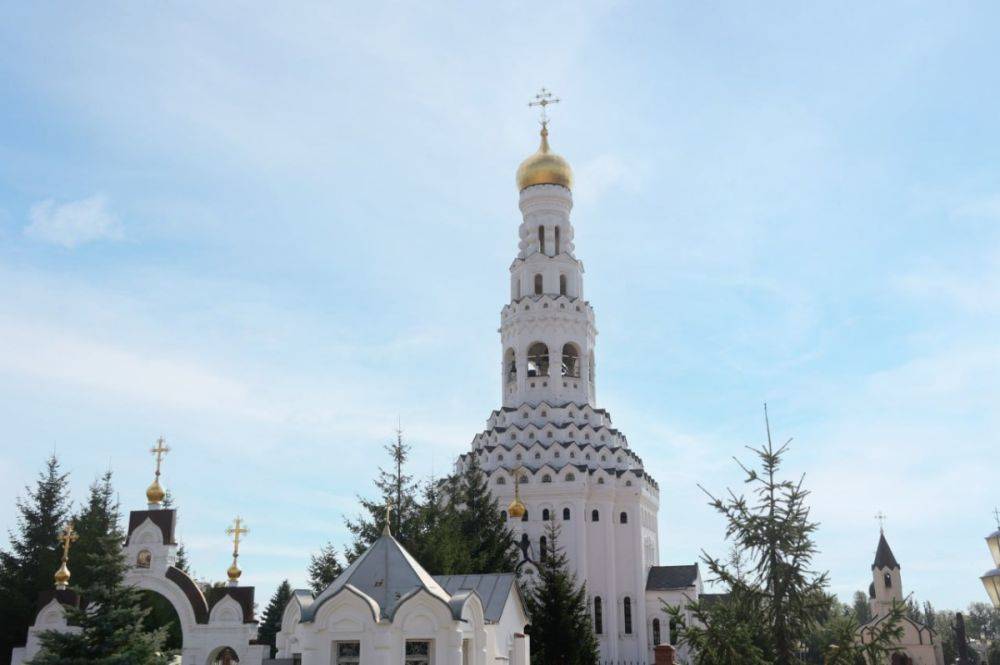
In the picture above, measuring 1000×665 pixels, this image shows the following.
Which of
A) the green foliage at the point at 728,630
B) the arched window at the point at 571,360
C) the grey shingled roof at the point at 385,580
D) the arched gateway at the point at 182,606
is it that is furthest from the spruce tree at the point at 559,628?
the arched window at the point at 571,360

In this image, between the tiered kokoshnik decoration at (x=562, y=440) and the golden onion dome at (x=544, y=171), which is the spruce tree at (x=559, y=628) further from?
the golden onion dome at (x=544, y=171)

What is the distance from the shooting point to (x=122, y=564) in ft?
73.2

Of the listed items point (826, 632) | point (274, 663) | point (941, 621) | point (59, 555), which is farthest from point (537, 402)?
point (941, 621)

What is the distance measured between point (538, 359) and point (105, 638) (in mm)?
31259

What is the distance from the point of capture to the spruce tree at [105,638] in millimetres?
20328

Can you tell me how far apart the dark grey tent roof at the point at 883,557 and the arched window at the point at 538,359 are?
33430mm

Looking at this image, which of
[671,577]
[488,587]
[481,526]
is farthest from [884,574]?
[488,587]

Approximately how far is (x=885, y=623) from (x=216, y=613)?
53.8 feet

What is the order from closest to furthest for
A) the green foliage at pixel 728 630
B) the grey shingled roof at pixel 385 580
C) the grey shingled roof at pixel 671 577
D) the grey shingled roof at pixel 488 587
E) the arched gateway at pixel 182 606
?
1. the green foliage at pixel 728 630
2. the grey shingled roof at pixel 385 580
3. the arched gateway at pixel 182 606
4. the grey shingled roof at pixel 488 587
5. the grey shingled roof at pixel 671 577

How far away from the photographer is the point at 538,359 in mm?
49469

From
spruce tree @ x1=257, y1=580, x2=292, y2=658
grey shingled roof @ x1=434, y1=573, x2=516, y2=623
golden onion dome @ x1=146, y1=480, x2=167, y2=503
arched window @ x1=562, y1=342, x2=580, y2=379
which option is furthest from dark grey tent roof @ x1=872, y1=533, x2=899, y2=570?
golden onion dome @ x1=146, y1=480, x2=167, y2=503

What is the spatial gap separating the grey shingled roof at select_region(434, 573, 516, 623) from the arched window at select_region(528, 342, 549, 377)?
23417 millimetres

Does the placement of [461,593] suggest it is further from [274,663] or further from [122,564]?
[122,564]

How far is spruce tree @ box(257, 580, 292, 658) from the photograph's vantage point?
186 ft
